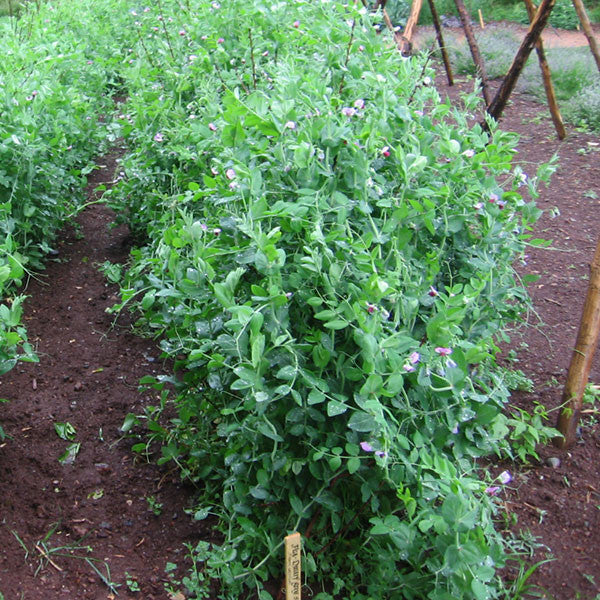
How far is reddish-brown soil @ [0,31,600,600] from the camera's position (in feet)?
7.23

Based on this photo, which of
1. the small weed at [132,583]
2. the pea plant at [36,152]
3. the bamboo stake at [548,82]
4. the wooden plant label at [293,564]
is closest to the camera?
the wooden plant label at [293,564]

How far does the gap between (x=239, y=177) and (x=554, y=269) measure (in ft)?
8.32

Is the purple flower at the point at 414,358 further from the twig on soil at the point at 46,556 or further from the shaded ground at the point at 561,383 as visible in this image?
the twig on soil at the point at 46,556

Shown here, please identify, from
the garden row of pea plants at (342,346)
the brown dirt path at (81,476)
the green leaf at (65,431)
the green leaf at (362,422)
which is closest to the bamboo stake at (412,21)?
the garden row of pea plants at (342,346)

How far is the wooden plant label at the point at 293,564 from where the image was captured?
175 centimetres

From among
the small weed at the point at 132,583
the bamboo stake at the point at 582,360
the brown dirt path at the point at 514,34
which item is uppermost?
the bamboo stake at the point at 582,360

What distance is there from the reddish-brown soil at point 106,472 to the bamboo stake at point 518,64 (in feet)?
3.36

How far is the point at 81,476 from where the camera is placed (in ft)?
8.24

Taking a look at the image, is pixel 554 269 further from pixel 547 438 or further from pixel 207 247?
pixel 207 247

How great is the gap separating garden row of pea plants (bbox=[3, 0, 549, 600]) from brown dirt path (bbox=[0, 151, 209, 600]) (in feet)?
0.39

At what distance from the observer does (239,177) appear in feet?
7.05

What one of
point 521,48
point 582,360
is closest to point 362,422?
point 582,360

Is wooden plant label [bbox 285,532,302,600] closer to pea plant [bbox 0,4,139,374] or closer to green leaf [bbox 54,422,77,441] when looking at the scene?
pea plant [bbox 0,4,139,374]

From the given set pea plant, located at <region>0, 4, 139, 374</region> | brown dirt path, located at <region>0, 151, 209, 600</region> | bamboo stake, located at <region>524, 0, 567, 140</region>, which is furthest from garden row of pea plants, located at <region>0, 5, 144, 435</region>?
bamboo stake, located at <region>524, 0, 567, 140</region>
